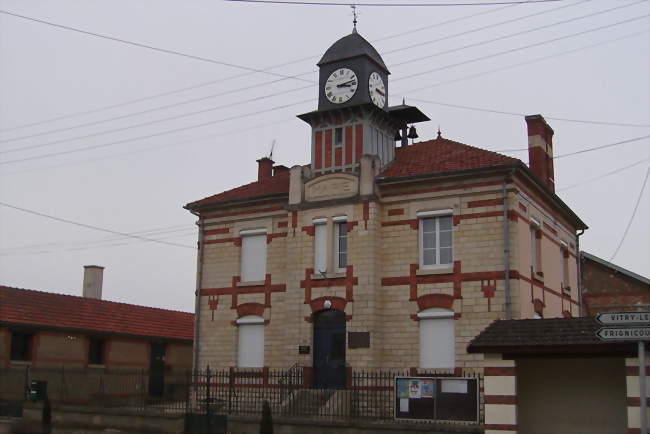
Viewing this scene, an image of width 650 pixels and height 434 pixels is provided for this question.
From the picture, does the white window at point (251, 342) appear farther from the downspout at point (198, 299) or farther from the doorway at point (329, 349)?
the doorway at point (329, 349)

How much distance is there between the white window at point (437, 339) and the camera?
2431 centimetres

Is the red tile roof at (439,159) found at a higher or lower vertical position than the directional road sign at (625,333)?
higher

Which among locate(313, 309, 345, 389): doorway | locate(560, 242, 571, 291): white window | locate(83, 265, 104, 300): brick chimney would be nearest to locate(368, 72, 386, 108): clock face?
locate(313, 309, 345, 389): doorway

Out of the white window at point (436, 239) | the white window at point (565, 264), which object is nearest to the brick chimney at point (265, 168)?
the white window at point (436, 239)

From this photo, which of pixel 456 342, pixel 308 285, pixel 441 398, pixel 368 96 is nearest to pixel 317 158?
pixel 368 96

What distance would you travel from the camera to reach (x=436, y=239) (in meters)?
25.4

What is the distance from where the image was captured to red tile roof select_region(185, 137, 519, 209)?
82.6 ft

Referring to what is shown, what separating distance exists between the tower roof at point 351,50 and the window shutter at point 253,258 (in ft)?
23.0

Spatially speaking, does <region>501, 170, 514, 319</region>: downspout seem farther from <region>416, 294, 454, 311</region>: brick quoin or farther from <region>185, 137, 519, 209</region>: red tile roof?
<region>416, 294, 454, 311</region>: brick quoin

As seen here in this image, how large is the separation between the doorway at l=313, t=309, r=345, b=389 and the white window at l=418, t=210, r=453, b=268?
3.49 meters

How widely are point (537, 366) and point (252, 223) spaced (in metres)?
13.3

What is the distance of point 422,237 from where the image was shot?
2562 centimetres

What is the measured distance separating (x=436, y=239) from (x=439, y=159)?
2.93 meters

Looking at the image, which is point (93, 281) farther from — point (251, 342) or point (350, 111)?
point (350, 111)
